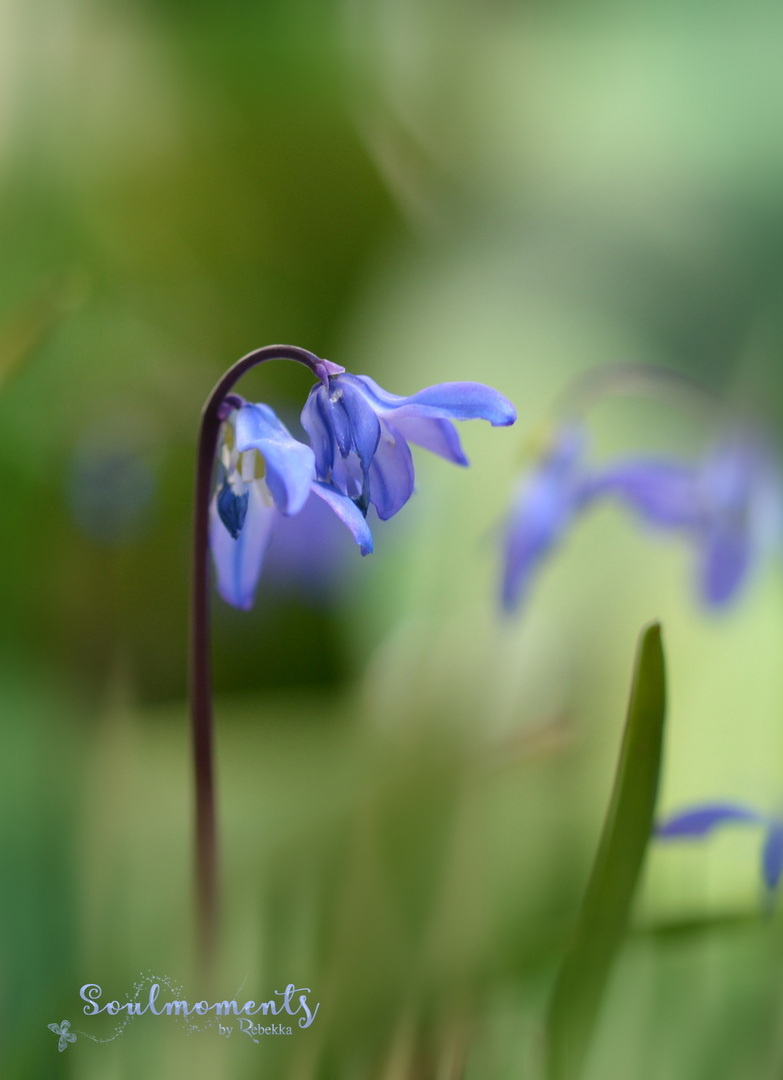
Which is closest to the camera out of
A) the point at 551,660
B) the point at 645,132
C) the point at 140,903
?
the point at 140,903

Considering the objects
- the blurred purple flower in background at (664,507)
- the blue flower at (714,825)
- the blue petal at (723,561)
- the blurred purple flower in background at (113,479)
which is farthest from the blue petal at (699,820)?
the blurred purple flower in background at (113,479)

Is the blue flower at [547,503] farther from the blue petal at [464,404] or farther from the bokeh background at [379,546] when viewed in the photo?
the blue petal at [464,404]

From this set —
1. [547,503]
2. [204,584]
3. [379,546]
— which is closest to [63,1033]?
[204,584]

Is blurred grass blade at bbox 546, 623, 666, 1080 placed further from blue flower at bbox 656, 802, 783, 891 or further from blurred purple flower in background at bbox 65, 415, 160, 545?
blurred purple flower in background at bbox 65, 415, 160, 545

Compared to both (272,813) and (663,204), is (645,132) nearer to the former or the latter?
(663,204)

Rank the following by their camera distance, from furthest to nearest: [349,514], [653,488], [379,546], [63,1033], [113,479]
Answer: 1. [379,546]
2. [113,479]
3. [653,488]
4. [63,1033]
5. [349,514]

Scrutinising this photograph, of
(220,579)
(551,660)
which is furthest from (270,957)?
(551,660)

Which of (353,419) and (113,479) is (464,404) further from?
(113,479)
